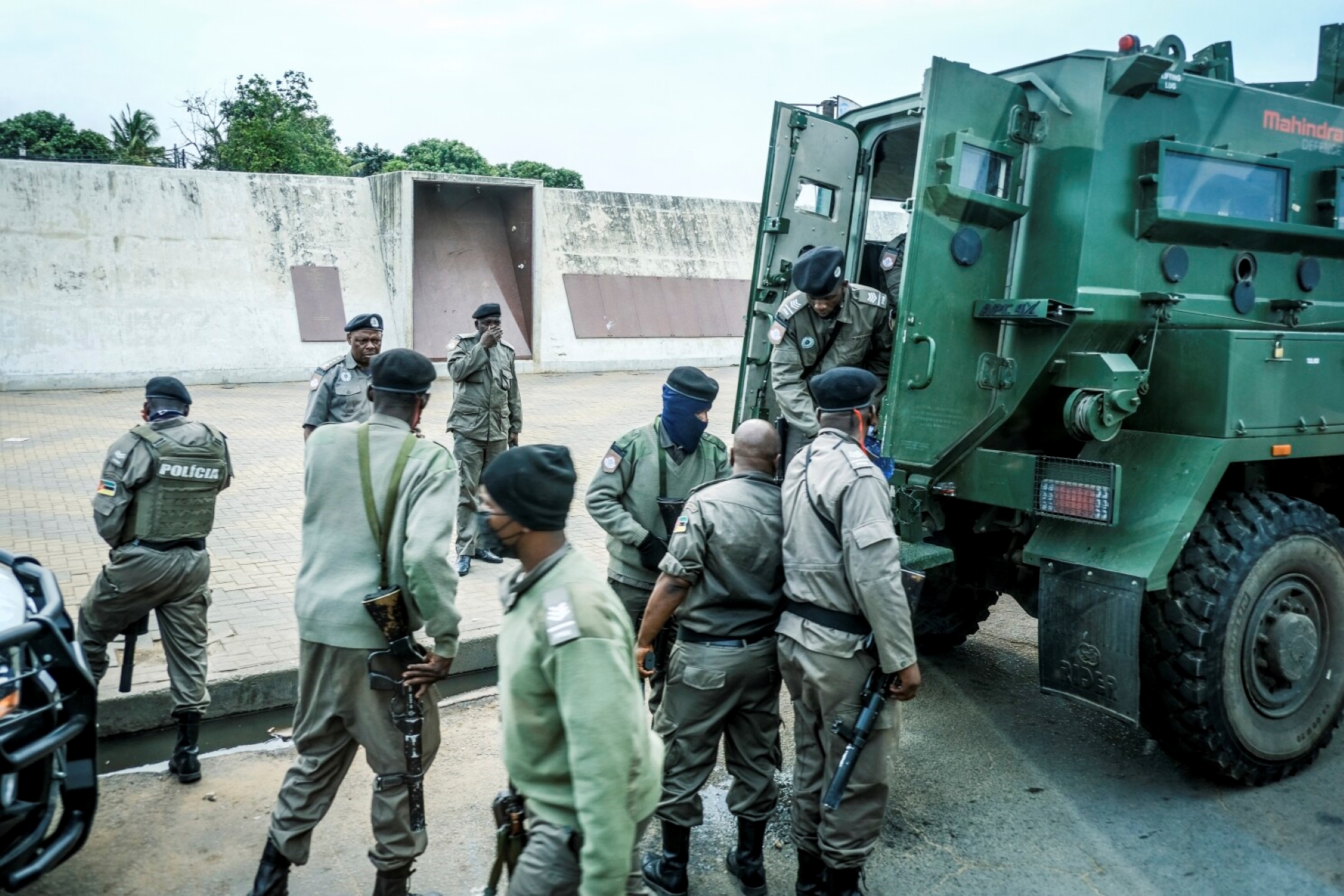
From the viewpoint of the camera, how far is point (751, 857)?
139 inches

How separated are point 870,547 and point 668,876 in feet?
4.29

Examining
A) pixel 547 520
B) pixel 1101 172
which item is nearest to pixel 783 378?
pixel 1101 172

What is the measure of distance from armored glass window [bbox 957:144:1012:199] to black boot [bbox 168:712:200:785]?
363 centimetres

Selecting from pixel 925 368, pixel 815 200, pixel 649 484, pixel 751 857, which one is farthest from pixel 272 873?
pixel 815 200

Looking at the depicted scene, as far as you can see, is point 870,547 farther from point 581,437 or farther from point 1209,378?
point 581,437

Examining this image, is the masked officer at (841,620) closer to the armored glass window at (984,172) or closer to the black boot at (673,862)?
the black boot at (673,862)

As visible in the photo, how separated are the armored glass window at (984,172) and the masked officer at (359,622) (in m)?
2.26

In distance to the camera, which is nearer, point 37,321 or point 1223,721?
point 1223,721

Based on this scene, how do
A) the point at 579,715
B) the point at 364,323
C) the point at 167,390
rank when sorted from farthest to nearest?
the point at 364,323 → the point at 167,390 → the point at 579,715

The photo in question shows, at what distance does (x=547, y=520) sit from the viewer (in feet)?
7.24

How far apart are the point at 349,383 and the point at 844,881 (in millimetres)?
3763

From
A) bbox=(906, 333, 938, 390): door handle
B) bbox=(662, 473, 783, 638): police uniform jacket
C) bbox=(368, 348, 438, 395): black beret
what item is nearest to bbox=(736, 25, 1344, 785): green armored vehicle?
bbox=(906, 333, 938, 390): door handle

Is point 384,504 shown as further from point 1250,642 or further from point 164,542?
point 1250,642

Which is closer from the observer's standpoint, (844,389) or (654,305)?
(844,389)
